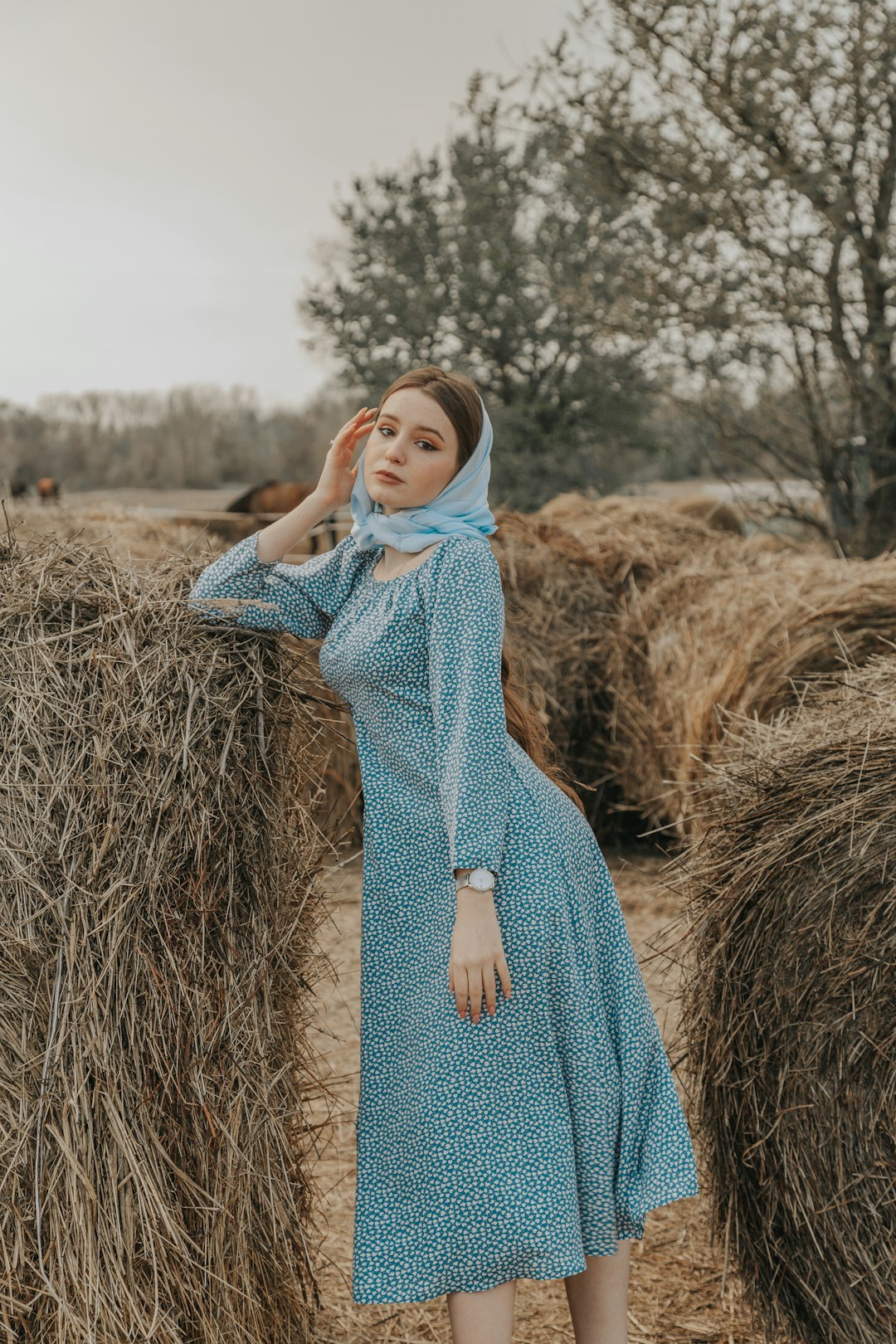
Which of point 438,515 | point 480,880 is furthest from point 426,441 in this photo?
point 480,880

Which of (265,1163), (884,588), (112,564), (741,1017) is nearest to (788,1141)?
(741,1017)

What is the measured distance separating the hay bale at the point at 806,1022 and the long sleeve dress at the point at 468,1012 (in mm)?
408

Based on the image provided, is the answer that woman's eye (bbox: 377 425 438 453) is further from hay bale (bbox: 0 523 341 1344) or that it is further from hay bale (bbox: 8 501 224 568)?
hay bale (bbox: 8 501 224 568)

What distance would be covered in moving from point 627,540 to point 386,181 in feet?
38.2

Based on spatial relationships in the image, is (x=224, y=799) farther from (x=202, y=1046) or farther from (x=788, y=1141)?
(x=788, y=1141)

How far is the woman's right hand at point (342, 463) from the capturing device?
224 centimetres

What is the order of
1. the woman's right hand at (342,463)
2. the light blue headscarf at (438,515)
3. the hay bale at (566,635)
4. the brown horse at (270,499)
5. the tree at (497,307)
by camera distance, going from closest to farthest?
the light blue headscarf at (438,515), the woman's right hand at (342,463), the hay bale at (566,635), the brown horse at (270,499), the tree at (497,307)

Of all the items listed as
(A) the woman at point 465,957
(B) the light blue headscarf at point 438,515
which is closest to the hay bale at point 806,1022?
(A) the woman at point 465,957

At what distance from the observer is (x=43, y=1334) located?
1863mm

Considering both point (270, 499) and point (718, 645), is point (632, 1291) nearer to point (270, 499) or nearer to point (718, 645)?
point (718, 645)

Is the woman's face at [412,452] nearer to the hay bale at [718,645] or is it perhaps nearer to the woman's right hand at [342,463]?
the woman's right hand at [342,463]

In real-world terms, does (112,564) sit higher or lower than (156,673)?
A: higher

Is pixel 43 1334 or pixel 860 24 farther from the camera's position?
pixel 860 24

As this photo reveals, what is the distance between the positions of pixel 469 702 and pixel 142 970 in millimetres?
682
